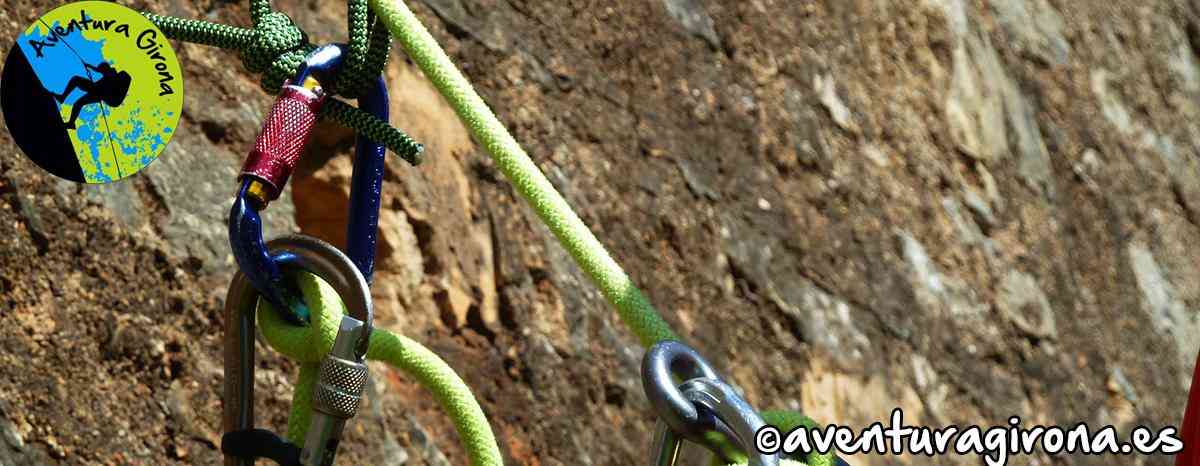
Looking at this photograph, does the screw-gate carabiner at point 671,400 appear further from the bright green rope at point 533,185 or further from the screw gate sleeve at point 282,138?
the screw gate sleeve at point 282,138

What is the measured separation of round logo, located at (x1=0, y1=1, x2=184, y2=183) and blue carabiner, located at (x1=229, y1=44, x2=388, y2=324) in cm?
10

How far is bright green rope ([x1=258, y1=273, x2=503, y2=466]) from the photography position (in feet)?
3.20

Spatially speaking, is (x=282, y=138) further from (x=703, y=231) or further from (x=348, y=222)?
(x=703, y=231)

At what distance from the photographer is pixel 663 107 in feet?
7.80

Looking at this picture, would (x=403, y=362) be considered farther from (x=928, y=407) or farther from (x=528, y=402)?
(x=928, y=407)

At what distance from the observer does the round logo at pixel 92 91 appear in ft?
3.51

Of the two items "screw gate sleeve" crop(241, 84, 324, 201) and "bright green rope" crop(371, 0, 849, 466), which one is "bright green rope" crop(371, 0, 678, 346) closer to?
"bright green rope" crop(371, 0, 849, 466)

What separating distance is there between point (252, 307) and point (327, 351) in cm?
8

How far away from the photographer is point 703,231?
233 centimetres

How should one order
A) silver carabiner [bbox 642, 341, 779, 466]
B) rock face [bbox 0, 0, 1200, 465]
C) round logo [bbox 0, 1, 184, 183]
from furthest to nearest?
rock face [bbox 0, 0, 1200, 465] → round logo [bbox 0, 1, 184, 183] → silver carabiner [bbox 642, 341, 779, 466]

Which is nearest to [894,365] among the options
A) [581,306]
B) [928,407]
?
[928,407]

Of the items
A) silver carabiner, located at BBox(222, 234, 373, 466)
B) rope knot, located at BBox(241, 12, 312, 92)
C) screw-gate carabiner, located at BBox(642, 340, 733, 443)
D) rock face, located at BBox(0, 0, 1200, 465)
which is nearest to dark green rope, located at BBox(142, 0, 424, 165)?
rope knot, located at BBox(241, 12, 312, 92)

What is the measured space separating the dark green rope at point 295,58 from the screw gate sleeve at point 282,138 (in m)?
0.04

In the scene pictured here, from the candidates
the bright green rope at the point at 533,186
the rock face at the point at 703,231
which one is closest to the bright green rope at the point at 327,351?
the bright green rope at the point at 533,186
